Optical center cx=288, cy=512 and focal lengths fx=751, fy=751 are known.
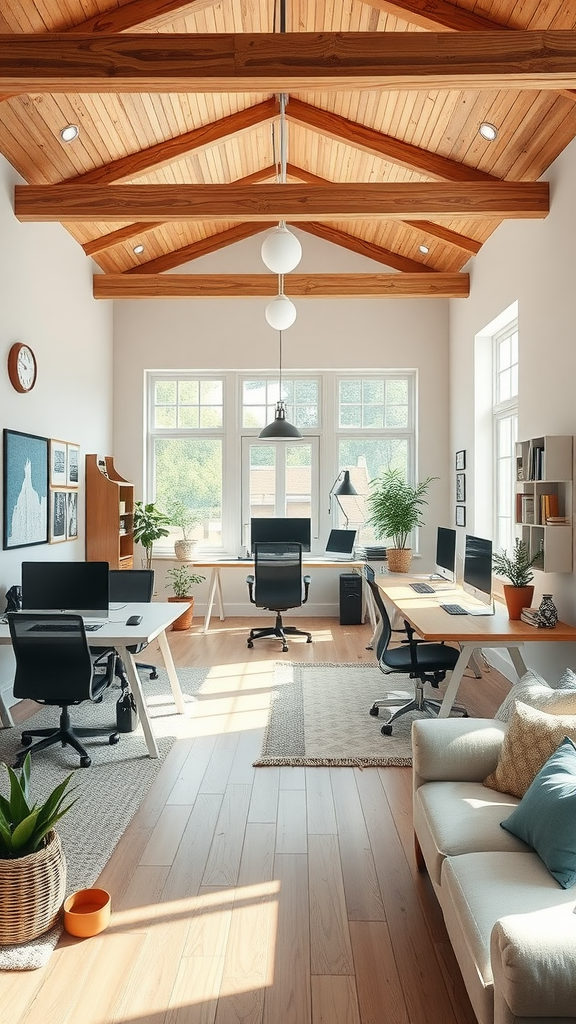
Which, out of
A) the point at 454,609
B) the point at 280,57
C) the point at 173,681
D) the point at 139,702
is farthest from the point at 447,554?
the point at 280,57

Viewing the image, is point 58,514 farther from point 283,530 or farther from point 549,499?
point 549,499

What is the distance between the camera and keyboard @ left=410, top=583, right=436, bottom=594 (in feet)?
17.9

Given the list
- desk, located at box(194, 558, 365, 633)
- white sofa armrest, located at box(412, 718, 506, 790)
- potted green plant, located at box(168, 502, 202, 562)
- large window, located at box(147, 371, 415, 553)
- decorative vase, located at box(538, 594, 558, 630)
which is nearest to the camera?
white sofa armrest, located at box(412, 718, 506, 790)

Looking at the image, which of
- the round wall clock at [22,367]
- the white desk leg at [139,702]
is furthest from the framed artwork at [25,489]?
the white desk leg at [139,702]

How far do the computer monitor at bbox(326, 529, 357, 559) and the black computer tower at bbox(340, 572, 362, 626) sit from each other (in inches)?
10.1

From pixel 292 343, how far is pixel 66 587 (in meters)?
4.51

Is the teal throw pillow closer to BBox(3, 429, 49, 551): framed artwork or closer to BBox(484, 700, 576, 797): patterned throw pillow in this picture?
BBox(484, 700, 576, 797): patterned throw pillow

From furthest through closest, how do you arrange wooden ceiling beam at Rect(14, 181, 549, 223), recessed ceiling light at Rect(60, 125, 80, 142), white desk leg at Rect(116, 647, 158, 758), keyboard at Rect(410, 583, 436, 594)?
keyboard at Rect(410, 583, 436, 594), wooden ceiling beam at Rect(14, 181, 549, 223), recessed ceiling light at Rect(60, 125, 80, 142), white desk leg at Rect(116, 647, 158, 758)

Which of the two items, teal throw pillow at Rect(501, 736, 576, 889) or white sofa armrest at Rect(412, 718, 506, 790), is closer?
teal throw pillow at Rect(501, 736, 576, 889)

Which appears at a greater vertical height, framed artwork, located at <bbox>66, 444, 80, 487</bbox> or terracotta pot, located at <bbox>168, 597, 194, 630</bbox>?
framed artwork, located at <bbox>66, 444, 80, 487</bbox>

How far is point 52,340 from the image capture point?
19.1 ft

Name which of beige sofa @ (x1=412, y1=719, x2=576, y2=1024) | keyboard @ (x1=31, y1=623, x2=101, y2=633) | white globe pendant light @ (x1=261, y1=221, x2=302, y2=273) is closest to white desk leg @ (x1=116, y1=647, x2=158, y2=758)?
keyboard @ (x1=31, y1=623, x2=101, y2=633)

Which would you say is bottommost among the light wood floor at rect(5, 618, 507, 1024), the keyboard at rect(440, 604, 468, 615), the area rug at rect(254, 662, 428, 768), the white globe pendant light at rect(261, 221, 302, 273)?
the light wood floor at rect(5, 618, 507, 1024)

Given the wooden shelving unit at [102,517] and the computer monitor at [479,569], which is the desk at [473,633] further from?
the wooden shelving unit at [102,517]
